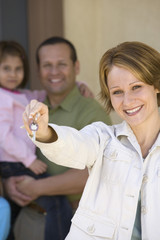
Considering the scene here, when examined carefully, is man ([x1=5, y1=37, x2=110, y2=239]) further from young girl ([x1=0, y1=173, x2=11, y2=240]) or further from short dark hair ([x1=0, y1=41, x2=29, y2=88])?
young girl ([x1=0, y1=173, x2=11, y2=240])

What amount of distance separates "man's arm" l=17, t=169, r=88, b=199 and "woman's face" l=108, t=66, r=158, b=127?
1.01 m

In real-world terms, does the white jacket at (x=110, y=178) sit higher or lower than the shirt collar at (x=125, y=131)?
lower

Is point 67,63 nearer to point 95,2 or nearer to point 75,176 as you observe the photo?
point 75,176

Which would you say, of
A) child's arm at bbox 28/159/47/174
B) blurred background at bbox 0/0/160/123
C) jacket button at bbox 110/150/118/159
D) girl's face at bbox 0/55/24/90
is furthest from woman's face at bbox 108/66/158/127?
blurred background at bbox 0/0/160/123

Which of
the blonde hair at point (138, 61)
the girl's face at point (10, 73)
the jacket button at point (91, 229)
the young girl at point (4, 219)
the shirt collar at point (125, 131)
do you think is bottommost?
the young girl at point (4, 219)

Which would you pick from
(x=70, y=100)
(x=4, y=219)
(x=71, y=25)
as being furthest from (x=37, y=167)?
(x=71, y=25)

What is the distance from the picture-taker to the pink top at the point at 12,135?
292 cm

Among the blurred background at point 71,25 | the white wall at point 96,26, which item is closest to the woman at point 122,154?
the white wall at point 96,26

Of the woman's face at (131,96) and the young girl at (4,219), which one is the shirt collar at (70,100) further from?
the woman's face at (131,96)

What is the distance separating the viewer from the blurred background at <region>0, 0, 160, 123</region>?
13.8 ft

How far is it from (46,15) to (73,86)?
4.04 ft

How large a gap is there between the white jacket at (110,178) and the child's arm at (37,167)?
1.02m

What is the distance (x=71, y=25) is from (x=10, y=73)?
55.9 inches

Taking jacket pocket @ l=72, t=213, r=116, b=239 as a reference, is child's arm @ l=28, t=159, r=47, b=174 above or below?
below
